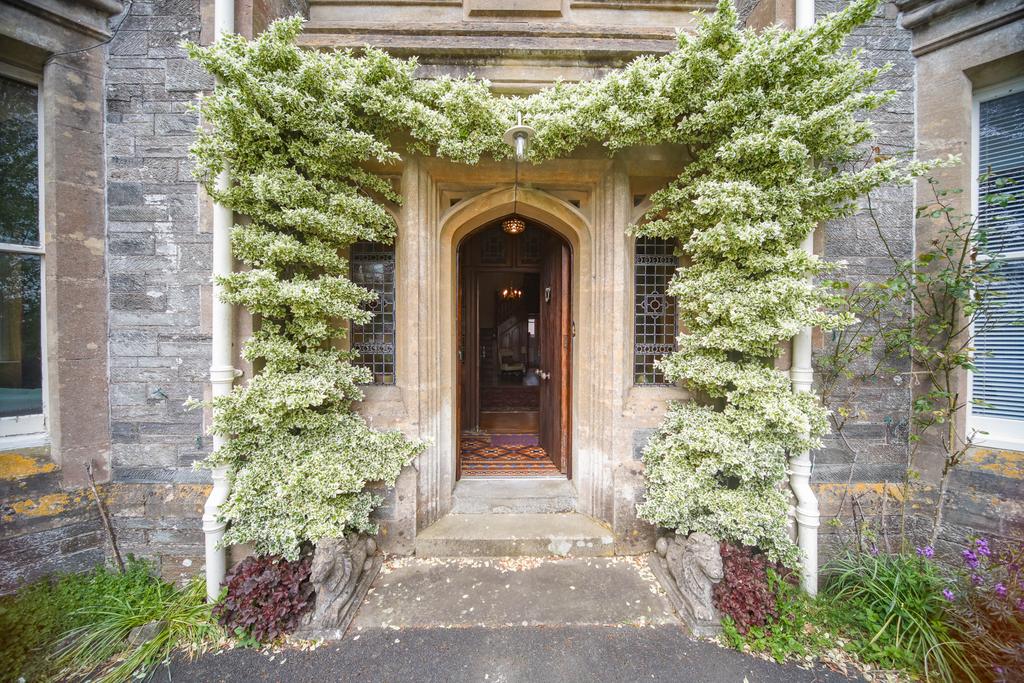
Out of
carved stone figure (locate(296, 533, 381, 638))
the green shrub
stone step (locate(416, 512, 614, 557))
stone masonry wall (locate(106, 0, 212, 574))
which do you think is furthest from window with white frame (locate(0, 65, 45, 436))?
the green shrub

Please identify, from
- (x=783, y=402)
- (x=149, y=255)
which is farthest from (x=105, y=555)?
(x=783, y=402)

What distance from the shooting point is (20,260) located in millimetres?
2725

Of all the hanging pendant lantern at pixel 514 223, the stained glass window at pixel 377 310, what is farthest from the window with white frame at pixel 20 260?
the hanging pendant lantern at pixel 514 223

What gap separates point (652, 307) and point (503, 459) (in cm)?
260

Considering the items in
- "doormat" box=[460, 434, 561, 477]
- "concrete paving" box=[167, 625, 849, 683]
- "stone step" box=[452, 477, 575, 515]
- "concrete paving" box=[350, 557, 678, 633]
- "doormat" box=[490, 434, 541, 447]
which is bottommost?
"concrete paving" box=[167, 625, 849, 683]

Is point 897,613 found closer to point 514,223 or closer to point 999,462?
point 999,462

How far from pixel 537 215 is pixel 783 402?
2656mm

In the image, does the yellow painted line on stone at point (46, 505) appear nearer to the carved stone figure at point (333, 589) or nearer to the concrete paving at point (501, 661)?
the concrete paving at point (501, 661)

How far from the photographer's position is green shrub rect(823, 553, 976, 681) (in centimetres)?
214

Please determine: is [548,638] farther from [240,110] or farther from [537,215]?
[240,110]

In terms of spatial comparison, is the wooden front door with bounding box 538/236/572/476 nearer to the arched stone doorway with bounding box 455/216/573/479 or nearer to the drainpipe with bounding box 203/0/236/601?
the arched stone doorway with bounding box 455/216/573/479

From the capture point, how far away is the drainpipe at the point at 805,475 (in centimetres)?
270

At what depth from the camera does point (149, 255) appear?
286 centimetres

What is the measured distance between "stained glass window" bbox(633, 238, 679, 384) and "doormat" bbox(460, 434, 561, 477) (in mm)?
1641
